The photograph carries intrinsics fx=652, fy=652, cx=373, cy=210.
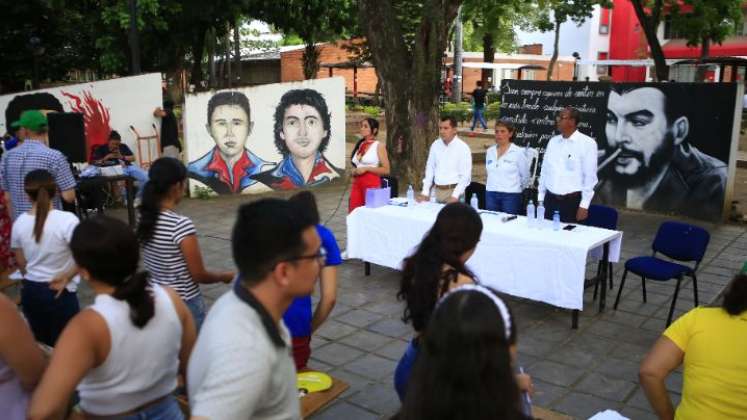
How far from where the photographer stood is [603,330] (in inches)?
229

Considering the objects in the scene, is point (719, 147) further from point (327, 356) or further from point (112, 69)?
point (112, 69)

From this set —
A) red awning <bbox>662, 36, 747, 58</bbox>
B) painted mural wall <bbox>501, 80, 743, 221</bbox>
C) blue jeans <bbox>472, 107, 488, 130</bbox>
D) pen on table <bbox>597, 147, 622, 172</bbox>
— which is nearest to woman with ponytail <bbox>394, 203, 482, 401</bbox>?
painted mural wall <bbox>501, 80, 743, 221</bbox>

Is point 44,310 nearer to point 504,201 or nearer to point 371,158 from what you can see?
point 371,158

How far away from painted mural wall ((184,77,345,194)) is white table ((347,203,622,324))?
18.9 ft

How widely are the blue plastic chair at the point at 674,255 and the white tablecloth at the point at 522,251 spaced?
1.00 feet

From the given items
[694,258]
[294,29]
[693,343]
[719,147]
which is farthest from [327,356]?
[294,29]

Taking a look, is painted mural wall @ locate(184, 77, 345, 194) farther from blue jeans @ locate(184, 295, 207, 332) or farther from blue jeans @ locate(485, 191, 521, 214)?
blue jeans @ locate(184, 295, 207, 332)

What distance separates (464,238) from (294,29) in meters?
20.7

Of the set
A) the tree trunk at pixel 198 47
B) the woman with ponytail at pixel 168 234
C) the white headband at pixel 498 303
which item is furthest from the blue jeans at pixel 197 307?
the tree trunk at pixel 198 47

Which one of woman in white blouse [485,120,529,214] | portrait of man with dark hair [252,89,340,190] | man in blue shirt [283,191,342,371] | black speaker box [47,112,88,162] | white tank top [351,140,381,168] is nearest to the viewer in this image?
man in blue shirt [283,191,342,371]

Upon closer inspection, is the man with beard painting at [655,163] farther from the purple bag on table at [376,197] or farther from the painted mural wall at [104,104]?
the painted mural wall at [104,104]

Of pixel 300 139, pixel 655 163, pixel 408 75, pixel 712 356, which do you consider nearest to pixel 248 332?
pixel 712 356

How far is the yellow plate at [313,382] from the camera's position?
3889mm

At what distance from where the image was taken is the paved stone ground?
4.55 meters
